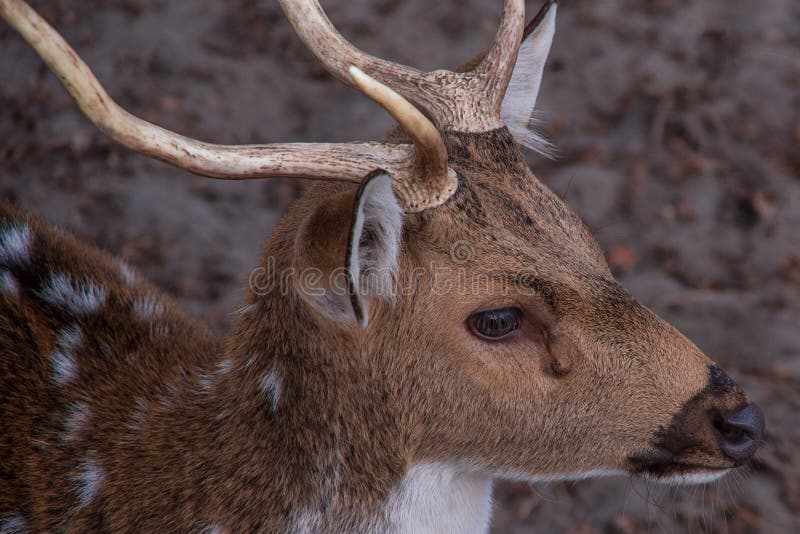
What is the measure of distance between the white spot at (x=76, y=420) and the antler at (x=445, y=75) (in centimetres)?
124

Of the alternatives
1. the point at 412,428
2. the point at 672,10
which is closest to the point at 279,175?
the point at 412,428

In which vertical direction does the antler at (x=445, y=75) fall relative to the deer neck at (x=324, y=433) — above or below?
above

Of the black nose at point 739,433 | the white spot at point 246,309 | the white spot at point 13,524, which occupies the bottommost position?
the white spot at point 13,524

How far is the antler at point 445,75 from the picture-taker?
277cm

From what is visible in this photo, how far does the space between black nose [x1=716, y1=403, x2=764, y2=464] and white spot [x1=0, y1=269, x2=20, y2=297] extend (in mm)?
2137

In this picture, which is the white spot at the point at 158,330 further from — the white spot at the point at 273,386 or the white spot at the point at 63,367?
the white spot at the point at 273,386

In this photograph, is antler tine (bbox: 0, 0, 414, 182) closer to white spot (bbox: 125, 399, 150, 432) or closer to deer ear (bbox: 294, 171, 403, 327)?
deer ear (bbox: 294, 171, 403, 327)

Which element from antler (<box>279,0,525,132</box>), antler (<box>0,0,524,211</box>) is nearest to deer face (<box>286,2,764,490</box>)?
antler (<box>0,0,524,211</box>)

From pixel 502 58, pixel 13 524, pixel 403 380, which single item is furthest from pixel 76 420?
pixel 502 58

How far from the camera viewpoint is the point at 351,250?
216cm

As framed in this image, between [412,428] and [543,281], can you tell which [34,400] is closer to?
[412,428]

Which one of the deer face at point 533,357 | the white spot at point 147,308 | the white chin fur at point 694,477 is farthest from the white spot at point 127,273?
the white chin fur at point 694,477

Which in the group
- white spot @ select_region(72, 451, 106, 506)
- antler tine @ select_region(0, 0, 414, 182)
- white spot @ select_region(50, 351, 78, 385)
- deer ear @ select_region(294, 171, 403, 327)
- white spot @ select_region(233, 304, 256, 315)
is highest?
antler tine @ select_region(0, 0, 414, 182)

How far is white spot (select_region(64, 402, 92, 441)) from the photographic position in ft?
9.17
